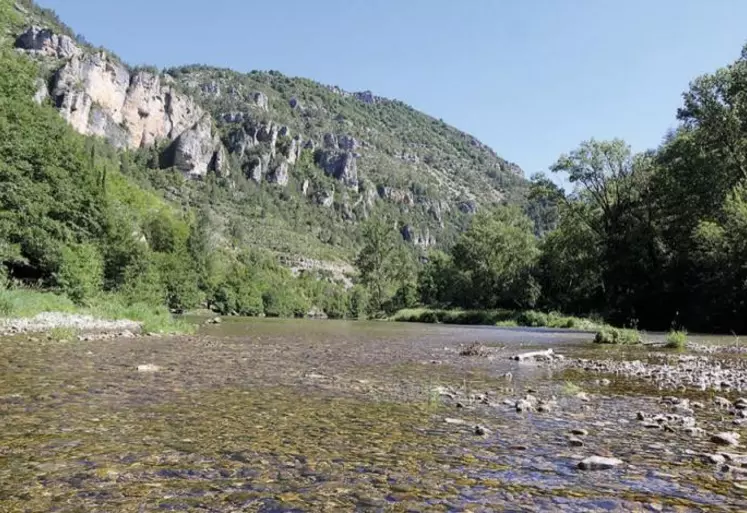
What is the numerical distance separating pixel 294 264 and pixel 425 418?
17602 centimetres

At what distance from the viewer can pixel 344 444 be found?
23.0 ft

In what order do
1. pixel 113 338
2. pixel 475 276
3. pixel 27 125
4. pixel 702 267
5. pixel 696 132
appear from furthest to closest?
pixel 475 276, pixel 696 132, pixel 702 267, pixel 27 125, pixel 113 338

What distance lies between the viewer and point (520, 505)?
193 inches

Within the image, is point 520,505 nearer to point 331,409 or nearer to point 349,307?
point 331,409

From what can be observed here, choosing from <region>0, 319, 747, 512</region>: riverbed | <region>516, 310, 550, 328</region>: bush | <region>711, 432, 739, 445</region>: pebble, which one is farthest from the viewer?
<region>516, 310, 550, 328</region>: bush

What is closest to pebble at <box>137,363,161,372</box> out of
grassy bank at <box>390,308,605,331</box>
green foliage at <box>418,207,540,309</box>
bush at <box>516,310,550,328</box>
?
grassy bank at <box>390,308,605,331</box>

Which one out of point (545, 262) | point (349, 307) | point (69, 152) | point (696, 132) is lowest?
point (349, 307)

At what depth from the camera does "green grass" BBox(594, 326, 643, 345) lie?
26.0 meters

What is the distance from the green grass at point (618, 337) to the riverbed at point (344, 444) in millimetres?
14475

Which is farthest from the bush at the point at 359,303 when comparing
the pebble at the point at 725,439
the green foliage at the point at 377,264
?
the pebble at the point at 725,439

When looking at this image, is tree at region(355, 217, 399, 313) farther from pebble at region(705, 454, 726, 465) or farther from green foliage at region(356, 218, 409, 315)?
pebble at region(705, 454, 726, 465)

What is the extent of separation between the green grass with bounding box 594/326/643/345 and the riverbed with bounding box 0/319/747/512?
14.5 m

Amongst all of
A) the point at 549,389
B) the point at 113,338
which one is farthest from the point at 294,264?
the point at 549,389

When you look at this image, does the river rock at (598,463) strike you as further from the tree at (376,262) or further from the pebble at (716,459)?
the tree at (376,262)
